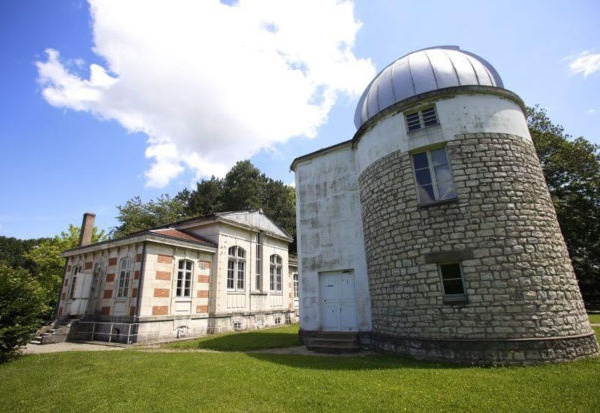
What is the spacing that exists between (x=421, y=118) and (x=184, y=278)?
39.4 ft

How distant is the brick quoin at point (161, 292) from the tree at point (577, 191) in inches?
915

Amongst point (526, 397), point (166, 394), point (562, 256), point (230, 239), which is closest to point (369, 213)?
point (562, 256)

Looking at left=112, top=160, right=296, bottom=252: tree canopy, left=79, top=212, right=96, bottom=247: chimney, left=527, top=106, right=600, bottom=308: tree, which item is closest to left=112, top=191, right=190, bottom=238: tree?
left=112, top=160, right=296, bottom=252: tree canopy

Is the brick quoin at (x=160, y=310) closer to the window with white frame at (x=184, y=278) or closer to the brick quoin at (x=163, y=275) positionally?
the window with white frame at (x=184, y=278)

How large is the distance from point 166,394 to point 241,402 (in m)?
1.53

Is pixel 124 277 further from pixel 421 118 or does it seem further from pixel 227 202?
pixel 227 202

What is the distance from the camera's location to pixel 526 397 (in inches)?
199

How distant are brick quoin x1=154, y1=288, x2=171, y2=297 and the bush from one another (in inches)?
147

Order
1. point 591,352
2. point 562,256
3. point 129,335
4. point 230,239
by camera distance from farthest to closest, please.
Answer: point 230,239 < point 129,335 < point 562,256 < point 591,352

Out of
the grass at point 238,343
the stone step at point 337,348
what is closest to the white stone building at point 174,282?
the grass at point 238,343

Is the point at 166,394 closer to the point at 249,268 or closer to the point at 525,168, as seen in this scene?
the point at 525,168

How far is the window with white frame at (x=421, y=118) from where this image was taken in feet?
30.5

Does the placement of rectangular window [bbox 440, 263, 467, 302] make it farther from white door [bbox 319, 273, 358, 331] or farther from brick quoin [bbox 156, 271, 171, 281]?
brick quoin [bbox 156, 271, 171, 281]

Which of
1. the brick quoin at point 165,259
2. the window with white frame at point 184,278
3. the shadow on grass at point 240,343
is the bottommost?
the shadow on grass at point 240,343
